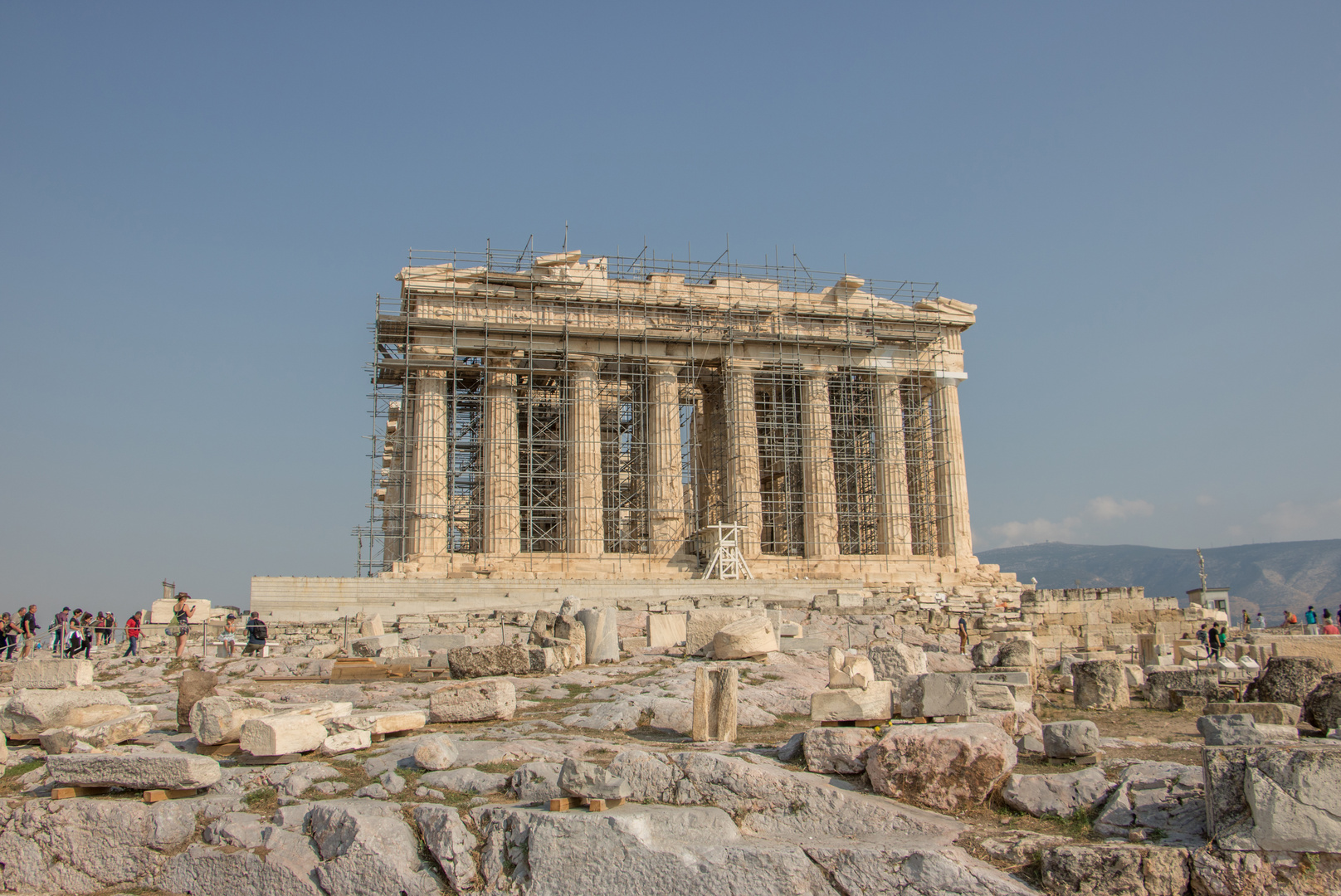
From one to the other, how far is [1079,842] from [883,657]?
6.90m

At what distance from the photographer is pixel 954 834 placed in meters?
7.17

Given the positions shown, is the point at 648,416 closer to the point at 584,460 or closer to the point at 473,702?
the point at 584,460

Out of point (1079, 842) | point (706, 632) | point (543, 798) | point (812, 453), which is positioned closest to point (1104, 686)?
point (706, 632)

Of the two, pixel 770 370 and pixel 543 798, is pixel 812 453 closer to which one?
pixel 770 370

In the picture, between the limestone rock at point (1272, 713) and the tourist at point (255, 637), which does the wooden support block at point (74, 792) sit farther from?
the tourist at point (255, 637)

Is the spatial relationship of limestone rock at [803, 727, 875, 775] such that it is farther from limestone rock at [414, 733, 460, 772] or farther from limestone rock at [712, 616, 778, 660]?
limestone rock at [712, 616, 778, 660]

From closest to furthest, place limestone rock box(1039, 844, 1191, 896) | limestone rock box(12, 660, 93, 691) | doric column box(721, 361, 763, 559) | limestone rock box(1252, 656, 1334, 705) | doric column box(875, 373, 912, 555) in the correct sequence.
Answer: limestone rock box(1039, 844, 1191, 896) < limestone rock box(1252, 656, 1334, 705) < limestone rock box(12, 660, 93, 691) < doric column box(721, 361, 763, 559) < doric column box(875, 373, 912, 555)

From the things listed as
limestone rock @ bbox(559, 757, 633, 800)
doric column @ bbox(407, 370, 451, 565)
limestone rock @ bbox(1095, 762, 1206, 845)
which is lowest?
limestone rock @ bbox(1095, 762, 1206, 845)

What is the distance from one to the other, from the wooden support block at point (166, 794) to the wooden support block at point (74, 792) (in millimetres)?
484

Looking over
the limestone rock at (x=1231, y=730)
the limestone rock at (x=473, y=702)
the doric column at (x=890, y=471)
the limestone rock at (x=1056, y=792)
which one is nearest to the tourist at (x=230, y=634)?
the limestone rock at (x=473, y=702)

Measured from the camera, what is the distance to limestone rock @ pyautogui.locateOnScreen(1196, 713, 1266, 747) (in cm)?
862

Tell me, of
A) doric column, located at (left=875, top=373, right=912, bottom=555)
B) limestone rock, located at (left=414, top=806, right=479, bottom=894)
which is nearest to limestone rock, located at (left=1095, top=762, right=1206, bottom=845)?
limestone rock, located at (left=414, top=806, right=479, bottom=894)

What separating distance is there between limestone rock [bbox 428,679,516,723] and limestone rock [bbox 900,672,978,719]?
435 centimetres

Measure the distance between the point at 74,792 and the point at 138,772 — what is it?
22.8 inches
